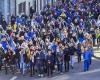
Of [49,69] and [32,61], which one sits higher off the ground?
[32,61]

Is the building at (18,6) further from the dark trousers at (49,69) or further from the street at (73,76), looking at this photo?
the dark trousers at (49,69)

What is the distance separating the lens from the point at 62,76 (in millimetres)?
34812

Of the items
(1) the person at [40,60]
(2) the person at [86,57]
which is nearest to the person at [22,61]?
(1) the person at [40,60]

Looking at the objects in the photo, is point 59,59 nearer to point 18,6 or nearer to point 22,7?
point 18,6

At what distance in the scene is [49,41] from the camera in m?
38.4

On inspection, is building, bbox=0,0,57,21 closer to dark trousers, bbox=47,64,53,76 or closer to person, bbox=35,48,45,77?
dark trousers, bbox=47,64,53,76

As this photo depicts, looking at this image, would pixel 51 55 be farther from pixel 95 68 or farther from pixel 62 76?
pixel 95 68

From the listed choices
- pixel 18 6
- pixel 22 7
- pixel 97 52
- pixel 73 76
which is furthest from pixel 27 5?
pixel 73 76

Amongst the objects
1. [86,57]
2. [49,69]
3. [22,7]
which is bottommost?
[49,69]

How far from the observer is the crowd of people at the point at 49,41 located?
3509 cm

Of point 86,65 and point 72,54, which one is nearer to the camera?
point 86,65

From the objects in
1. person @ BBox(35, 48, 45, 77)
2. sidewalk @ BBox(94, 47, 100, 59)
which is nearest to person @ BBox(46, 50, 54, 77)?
person @ BBox(35, 48, 45, 77)

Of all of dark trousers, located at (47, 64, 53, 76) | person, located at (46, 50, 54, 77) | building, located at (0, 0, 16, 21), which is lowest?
dark trousers, located at (47, 64, 53, 76)

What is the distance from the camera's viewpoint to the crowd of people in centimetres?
3509
